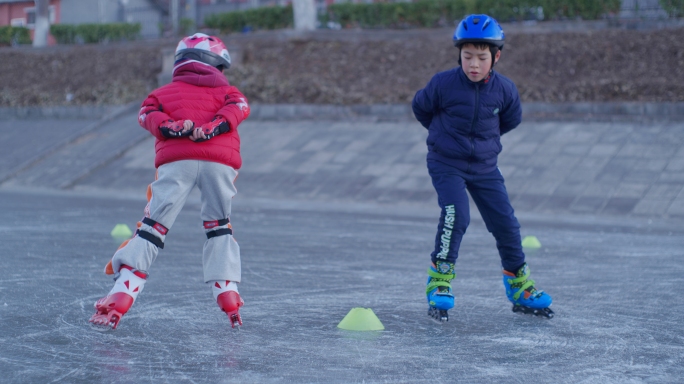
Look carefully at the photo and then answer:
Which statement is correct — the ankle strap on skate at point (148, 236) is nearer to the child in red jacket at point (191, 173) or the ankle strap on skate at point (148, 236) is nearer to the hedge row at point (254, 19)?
the child in red jacket at point (191, 173)

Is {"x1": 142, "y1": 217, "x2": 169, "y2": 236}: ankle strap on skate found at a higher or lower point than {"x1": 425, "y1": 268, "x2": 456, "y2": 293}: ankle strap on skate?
higher

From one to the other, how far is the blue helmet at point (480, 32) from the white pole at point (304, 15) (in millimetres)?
18567

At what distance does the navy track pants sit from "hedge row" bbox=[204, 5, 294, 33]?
68.2 ft

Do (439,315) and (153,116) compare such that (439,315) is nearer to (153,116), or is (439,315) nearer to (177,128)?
(177,128)

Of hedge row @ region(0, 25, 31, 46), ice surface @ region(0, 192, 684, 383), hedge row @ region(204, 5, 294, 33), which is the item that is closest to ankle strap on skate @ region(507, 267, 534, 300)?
ice surface @ region(0, 192, 684, 383)

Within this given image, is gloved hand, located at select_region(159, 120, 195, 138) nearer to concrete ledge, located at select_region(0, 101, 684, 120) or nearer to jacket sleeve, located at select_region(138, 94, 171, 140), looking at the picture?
jacket sleeve, located at select_region(138, 94, 171, 140)

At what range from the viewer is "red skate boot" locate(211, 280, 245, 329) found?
4.60 meters

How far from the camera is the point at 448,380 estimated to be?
3740 millimetres

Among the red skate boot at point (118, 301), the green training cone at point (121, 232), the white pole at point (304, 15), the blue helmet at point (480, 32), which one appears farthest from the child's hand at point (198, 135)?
the white pole at point (304, 15)

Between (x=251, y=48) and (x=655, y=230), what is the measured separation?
47.1ft

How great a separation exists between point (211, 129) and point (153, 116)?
0.33 meters

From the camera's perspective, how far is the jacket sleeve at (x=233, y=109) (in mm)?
4645

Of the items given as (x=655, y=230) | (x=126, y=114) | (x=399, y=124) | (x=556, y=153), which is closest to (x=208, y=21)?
(x=126, y=114)

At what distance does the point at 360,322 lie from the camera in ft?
15.6
